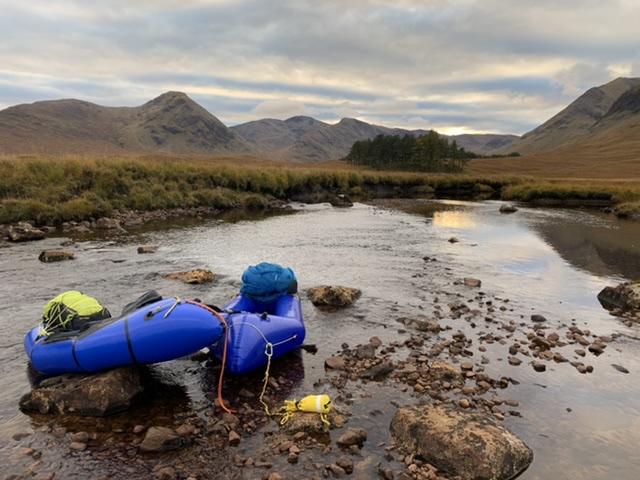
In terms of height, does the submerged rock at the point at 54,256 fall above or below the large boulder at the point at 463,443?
below

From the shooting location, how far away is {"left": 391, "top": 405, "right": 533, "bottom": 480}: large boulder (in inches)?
282

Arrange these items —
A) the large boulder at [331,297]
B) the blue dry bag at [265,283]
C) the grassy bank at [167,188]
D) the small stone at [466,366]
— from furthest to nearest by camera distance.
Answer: the grassy bank at [167,188] < the large boulder at [331,297] < the blue dry bag at [265,283] < the small stone at [466,366]

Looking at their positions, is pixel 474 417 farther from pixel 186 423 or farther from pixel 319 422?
pixel 186 423

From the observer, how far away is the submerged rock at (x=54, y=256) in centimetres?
2059

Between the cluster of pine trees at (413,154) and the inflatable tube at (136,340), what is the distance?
355ft

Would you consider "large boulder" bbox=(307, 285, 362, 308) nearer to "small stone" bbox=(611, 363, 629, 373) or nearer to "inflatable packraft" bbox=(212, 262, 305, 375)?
"inflatable packraft" bbox=(212, 262, 305, 375)

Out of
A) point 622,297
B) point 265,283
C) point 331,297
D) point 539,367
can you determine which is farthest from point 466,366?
point 622,297

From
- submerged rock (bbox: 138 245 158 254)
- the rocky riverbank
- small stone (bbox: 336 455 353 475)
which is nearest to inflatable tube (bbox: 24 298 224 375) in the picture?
small stone (bbox: 336 455 353 475)

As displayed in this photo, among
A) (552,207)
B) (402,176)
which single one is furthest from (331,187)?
(552,207)

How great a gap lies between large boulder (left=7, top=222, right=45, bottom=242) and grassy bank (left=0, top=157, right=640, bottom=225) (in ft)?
9.21

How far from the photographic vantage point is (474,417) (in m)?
8.13

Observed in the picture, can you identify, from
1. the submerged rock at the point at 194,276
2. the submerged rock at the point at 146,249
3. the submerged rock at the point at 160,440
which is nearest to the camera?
the submerged rock at the point at 160,440

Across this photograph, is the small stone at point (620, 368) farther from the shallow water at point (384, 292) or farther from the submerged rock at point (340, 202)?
the submerged rock at point (340, 202)

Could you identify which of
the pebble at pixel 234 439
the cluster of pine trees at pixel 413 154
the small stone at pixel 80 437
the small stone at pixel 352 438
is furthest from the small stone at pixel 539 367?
the cluster of pine trees at pixel 413 154
